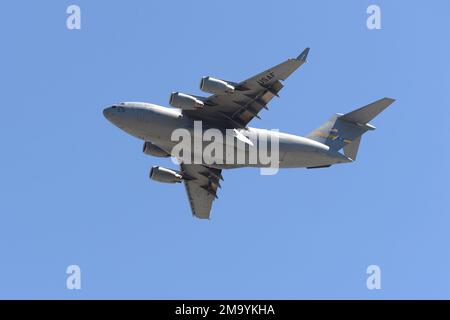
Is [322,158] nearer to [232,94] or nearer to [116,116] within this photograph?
[232,94]

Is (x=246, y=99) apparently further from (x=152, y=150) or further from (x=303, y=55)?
(x=152, y=150)

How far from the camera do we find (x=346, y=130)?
40906mm

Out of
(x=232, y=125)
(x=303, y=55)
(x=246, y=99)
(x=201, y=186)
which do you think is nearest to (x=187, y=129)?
(x=232, y=125)

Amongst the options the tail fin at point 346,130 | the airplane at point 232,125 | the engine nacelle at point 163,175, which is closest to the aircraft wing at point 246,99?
the airplane at point 232,125

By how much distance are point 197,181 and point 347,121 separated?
25.8 feet

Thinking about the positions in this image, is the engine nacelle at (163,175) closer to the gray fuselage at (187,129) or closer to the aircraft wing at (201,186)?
the aircraft wing at (201,186)

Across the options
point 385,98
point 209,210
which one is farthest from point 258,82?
point 209,210

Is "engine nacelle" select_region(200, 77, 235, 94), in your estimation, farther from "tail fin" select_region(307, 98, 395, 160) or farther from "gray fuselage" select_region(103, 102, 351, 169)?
"tail fin" select_region(307, 98, 395, 160)

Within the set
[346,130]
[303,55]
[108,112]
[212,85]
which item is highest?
[303,55]

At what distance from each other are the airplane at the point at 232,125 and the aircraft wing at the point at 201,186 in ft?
0.16

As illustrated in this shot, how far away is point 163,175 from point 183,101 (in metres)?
5.94

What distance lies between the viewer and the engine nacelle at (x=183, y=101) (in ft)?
120

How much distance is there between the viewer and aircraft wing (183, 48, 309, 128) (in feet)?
118

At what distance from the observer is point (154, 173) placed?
41.5 metres
